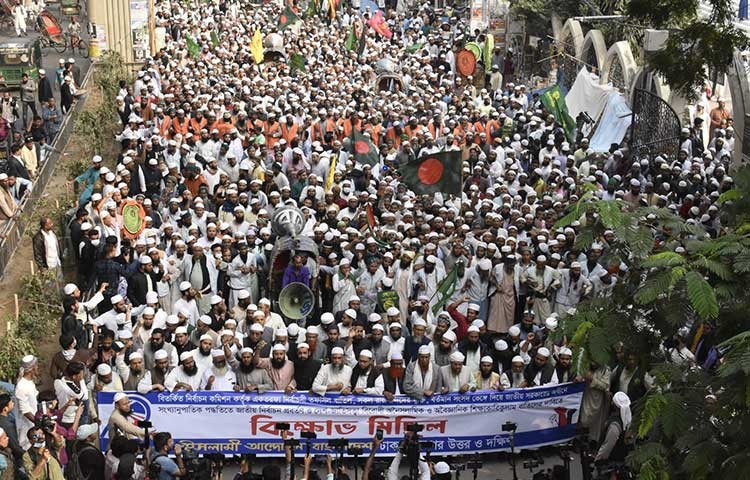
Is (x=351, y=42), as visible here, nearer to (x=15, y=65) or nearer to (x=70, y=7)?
(x=15, y=65)

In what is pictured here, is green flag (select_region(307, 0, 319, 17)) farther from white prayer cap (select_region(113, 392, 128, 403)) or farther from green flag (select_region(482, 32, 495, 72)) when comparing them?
white prayer cap (select_region(113, 392, 128, 403))

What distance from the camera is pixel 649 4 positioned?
15.7 meters

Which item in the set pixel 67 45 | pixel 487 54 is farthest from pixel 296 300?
pixel 67 45

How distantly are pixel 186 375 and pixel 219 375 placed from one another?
29 centimetres

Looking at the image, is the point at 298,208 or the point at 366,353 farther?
the point at 298,208

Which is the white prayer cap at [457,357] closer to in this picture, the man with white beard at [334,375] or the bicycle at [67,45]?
the man with white beard at [334,375]

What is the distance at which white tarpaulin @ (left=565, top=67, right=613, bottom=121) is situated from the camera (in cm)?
2236

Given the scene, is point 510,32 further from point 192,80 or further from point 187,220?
point 187,220

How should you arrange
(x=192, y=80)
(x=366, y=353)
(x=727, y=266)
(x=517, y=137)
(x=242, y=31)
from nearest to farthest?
(x=727, y=266), (x=366, y=353), (x=517, y=137), (x=192, y=80), (x=242, y=31)

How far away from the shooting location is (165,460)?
9.88 metres

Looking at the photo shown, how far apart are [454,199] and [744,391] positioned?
976 cm

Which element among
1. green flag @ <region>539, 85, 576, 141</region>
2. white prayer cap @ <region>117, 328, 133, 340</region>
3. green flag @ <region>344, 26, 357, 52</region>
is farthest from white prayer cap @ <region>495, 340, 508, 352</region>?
green flag @ <region>344, 26, 357, 52</region>

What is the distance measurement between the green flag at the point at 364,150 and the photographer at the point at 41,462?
9.67 meters

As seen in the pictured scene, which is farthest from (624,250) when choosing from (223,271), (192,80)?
(192,80)
